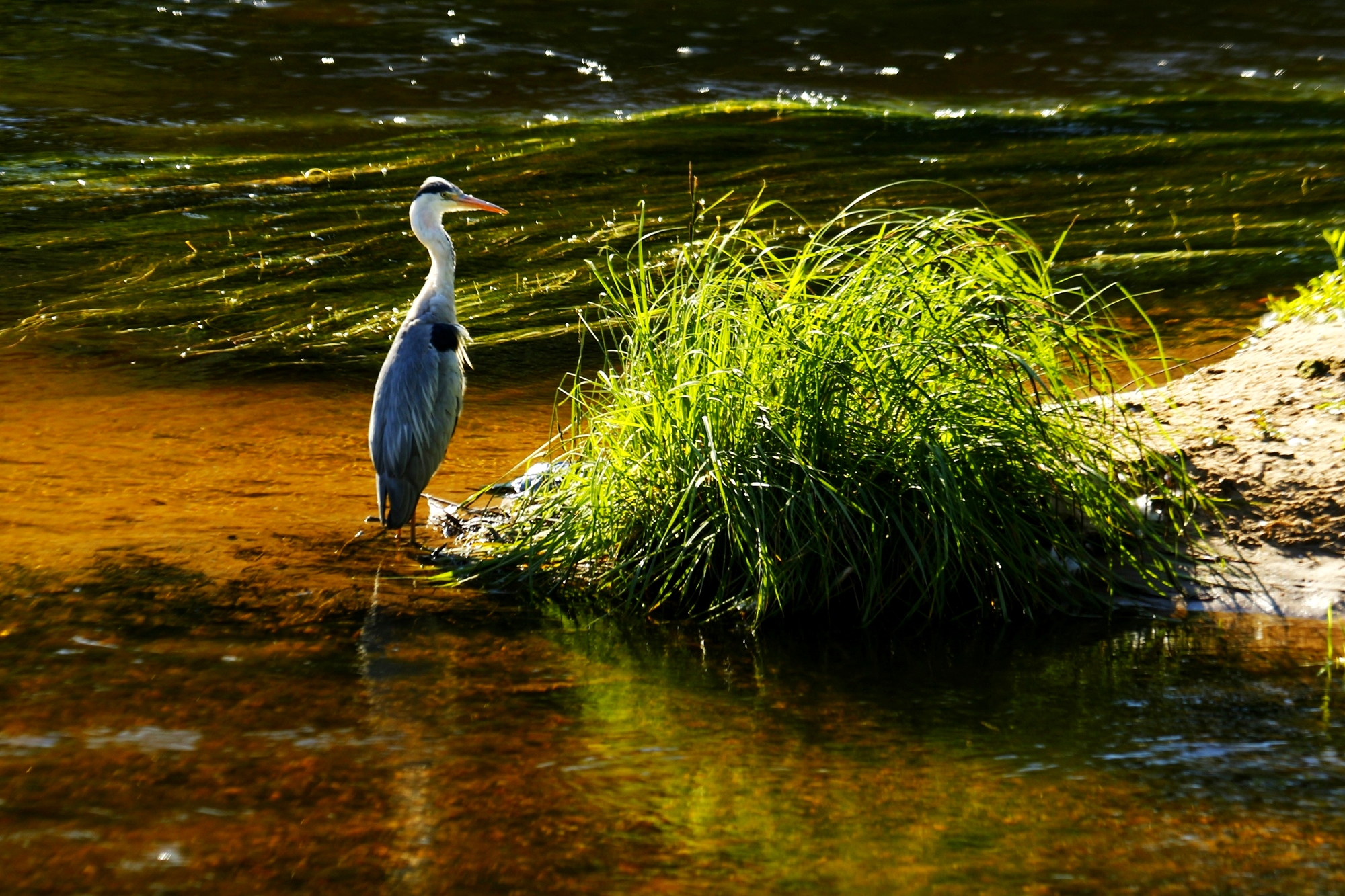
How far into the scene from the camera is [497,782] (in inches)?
133

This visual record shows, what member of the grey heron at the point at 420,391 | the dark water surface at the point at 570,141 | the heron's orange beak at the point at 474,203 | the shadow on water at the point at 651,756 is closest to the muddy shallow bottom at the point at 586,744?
the shadow on water at the point at 651,756

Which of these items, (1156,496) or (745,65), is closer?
(1156,496)

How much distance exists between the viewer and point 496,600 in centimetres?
463

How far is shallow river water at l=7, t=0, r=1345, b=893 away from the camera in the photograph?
3.12m

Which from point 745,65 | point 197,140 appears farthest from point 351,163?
point 745,65

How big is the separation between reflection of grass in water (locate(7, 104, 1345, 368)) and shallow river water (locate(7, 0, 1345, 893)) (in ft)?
0.14

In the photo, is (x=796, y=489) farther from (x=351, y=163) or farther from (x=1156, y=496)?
(x=351, y=163)

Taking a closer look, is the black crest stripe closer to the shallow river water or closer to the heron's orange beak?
the heron's orange beak

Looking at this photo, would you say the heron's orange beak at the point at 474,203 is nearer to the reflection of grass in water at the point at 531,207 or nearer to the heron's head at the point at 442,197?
the heron's head at the point at 442,197

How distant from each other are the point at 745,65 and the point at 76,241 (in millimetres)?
7786

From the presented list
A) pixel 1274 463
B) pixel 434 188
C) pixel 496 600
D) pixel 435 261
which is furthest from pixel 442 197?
pixel 1274 463

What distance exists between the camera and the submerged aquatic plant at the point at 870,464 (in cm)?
440

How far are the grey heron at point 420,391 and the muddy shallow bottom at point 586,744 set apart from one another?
0.27 meters

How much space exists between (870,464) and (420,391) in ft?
6.34
